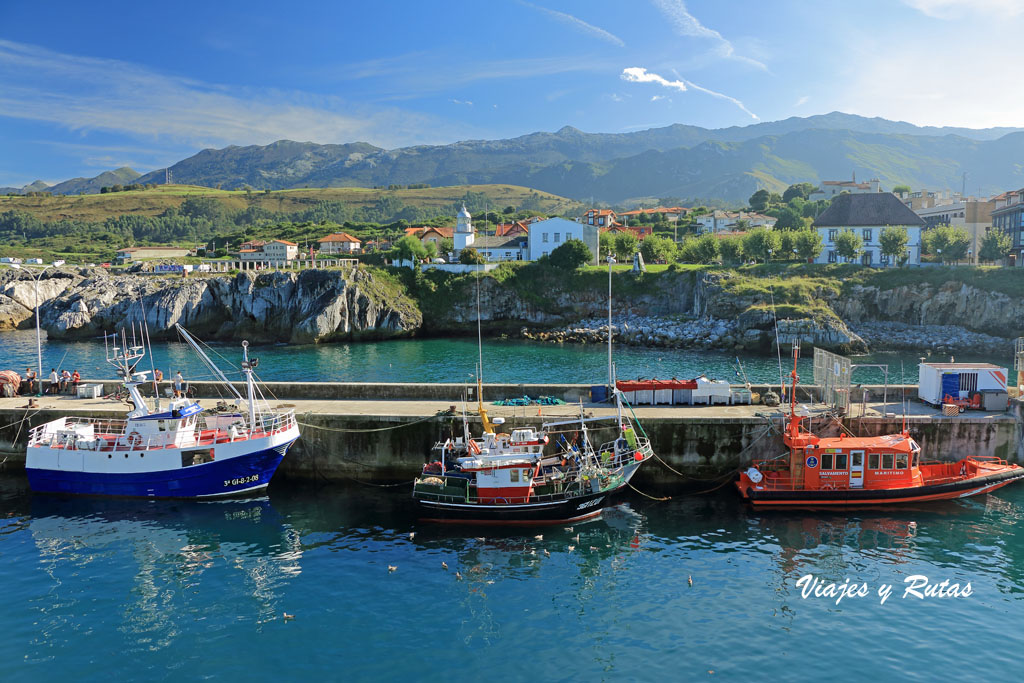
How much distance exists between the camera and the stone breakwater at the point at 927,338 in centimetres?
6688

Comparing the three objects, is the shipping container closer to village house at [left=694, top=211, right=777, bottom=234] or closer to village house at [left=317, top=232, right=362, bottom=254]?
village house at [left=694, top=211, right=777, bottom=234]

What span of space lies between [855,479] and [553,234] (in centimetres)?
8289

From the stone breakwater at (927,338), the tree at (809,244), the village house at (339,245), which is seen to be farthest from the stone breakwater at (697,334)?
the village house at (339,245)

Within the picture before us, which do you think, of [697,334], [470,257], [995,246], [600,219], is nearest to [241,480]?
[697,334]

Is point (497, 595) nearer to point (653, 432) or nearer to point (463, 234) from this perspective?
point (653, 432)

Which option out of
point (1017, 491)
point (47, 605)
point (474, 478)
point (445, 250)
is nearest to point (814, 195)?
point (445, 250)

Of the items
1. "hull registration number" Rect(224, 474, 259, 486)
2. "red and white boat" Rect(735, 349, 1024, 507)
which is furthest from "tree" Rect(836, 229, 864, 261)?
"hull registration number" Rect(224, 474, 259, 486)

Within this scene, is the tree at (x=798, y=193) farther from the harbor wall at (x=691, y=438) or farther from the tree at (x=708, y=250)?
the harbor wall at (x=691, y=438)

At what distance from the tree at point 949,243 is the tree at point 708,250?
92.3ft

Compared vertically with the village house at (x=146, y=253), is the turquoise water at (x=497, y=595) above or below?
below

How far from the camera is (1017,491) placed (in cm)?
2769

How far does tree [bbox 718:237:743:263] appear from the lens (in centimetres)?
9700

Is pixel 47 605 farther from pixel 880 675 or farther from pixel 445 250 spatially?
pixel 445 250

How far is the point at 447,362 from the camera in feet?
211
